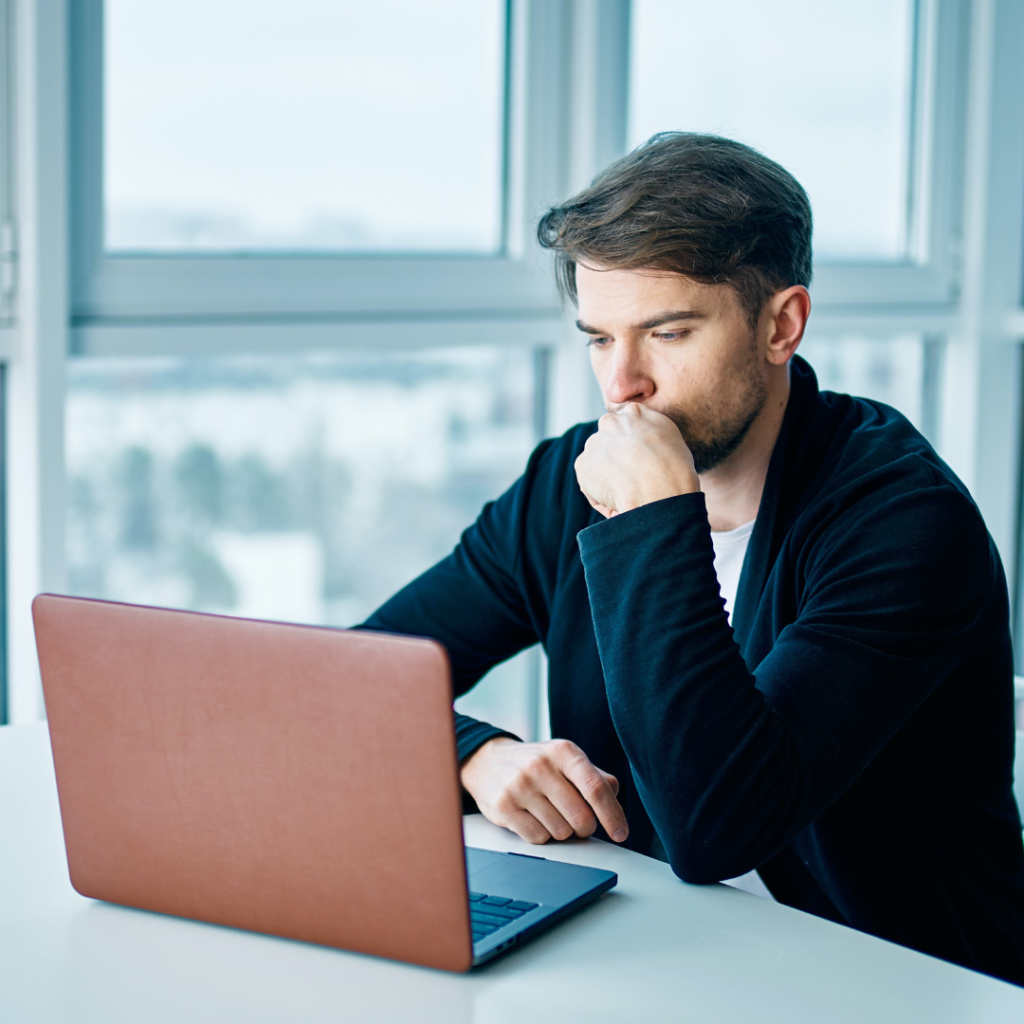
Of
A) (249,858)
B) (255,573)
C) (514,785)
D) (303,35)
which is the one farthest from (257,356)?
(249,858)

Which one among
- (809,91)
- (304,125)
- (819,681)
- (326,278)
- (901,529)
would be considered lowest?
(819,681)

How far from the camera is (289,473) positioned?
7.36ft

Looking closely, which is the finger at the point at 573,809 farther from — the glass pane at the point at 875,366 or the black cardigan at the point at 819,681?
the glass pane at the point at 875,366

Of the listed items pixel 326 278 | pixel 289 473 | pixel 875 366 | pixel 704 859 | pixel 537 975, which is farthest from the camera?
pixel 875 366

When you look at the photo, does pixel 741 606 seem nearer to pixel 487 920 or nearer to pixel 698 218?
pixel 698 218

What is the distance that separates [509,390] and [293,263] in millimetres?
536

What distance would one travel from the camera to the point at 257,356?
7.00 feet

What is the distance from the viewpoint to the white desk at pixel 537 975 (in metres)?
0.78

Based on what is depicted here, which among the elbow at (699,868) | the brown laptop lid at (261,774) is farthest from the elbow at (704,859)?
the brown laptop lid at (261,774)

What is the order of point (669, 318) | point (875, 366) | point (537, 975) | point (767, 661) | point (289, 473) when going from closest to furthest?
1. point (537, 975)
2. point (767, 661)
3. point (669, 318)
4. point (289, 473)
5. point (875, 366)

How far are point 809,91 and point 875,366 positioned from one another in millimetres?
635

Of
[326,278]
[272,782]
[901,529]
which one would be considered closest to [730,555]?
[901,529]

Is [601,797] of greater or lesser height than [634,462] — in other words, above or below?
below

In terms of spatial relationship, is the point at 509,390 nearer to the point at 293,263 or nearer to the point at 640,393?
the point at 293,263
